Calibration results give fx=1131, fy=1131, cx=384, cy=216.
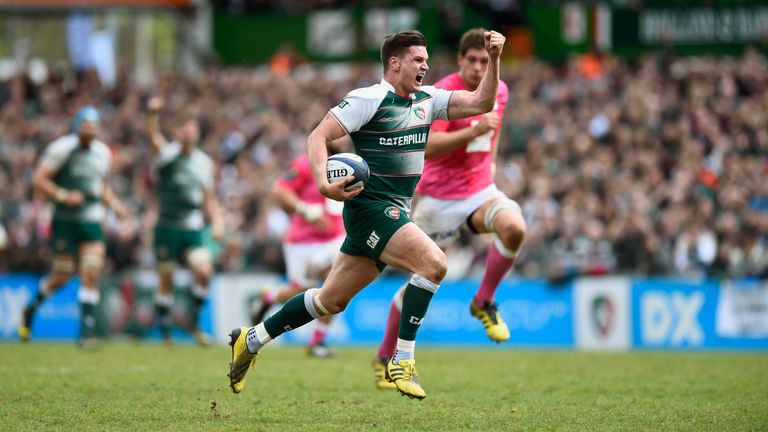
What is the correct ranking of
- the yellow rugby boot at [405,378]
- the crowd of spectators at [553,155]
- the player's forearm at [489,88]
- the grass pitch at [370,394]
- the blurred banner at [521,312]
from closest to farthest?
the grass pitch at [370,394] < the yellow rugby boot at [405,378] < the player's forearm at [489,88] < the blurred banner at [521,312] < the crowd of spectators at [553,155]

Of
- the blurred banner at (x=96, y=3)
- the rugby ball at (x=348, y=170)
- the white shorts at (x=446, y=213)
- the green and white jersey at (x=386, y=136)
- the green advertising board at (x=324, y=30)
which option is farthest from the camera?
the blurred banner at (x=96, y=3)

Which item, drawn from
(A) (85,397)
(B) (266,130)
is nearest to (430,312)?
(B) (266,130)

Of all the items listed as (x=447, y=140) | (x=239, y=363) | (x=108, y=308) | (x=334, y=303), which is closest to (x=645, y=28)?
(x=108, y=308)

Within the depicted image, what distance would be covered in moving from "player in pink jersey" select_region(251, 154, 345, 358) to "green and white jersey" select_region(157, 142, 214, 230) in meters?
2.07

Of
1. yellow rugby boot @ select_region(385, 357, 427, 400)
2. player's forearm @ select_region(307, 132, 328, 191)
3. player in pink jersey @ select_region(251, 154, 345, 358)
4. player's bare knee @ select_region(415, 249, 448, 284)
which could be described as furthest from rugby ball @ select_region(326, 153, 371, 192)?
player in pink jersey @ select_region(251, 154, 345, 358)

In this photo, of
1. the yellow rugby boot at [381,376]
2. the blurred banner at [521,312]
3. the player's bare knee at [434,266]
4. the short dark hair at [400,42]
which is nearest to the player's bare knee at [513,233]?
the yellow rugby boot at [381,376]

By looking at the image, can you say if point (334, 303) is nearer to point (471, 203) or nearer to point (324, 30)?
point (471, 203)

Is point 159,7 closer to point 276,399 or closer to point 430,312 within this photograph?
point 430,312

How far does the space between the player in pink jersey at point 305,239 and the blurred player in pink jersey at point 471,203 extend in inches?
122

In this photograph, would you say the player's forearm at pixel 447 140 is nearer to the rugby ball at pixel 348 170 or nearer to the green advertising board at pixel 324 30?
the rugby ball at pixel 348 170

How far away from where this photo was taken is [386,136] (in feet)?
28.0

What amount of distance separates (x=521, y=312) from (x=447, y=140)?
8551mm

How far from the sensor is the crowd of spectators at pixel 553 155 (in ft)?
60.7

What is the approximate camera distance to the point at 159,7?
27875mm
